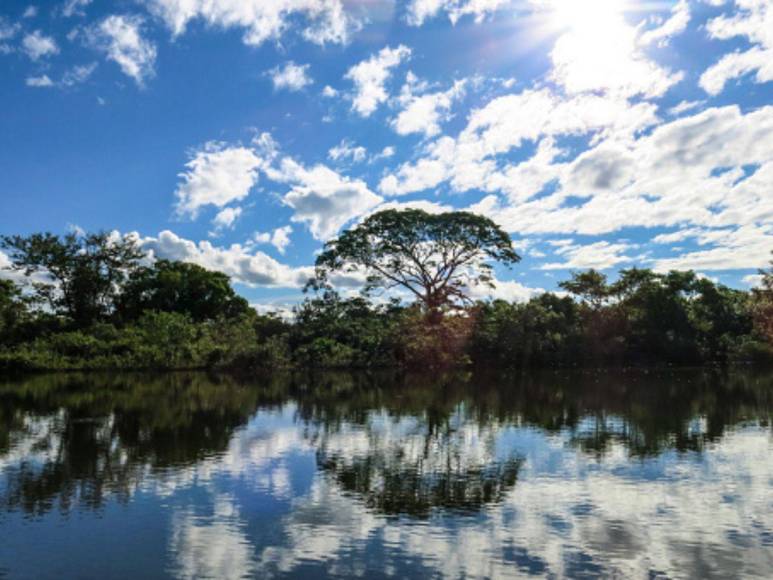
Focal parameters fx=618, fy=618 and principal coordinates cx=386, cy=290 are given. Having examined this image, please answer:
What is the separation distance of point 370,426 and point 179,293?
155 ft

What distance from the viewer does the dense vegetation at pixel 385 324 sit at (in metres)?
44.8

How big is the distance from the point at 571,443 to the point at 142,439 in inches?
445

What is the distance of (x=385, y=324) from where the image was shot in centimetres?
5203

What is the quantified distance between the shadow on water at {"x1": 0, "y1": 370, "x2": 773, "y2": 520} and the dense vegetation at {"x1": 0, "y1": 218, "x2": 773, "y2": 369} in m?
9.71

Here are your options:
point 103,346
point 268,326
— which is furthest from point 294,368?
point 103,346

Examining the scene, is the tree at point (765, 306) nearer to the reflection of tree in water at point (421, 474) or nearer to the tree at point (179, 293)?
the reflection of tree in water at point (421, 474)

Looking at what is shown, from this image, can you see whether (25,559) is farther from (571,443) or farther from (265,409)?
(265,409)

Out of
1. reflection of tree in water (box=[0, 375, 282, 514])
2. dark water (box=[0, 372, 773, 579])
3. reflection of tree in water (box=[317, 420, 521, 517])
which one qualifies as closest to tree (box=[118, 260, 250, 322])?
reflection of tree in water (box=[0, 375, 282, 514])

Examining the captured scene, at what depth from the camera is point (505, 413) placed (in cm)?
2180

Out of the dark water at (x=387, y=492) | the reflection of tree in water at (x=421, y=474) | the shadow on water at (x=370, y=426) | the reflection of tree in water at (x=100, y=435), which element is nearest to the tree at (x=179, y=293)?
the shadow on water at (x=370, y=426)

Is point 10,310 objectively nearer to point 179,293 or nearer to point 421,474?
point 179,293

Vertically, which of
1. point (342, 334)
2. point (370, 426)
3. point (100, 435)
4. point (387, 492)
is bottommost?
point (387, 492)

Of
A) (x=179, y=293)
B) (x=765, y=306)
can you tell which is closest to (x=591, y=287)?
(x=765, y=306)

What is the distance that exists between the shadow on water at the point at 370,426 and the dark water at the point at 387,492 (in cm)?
9
